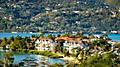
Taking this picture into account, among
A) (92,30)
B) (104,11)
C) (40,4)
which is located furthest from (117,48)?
(40,4)

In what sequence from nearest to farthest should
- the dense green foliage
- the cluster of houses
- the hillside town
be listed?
1. the hillside town
2. the cluster of houses
3. the dense green foliage

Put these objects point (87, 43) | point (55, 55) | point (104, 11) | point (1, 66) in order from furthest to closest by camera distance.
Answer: point (104, 11)
point (87, 43)
point (55, 55)
point (1, 66)

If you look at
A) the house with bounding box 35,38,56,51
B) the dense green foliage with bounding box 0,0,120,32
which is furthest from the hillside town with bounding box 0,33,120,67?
the dense green foliage with bounding box 0,0,120,32

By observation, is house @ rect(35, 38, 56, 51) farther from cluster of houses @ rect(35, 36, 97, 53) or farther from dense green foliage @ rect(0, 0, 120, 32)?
dense green foliage @ rect(0, 0, 120, 32)

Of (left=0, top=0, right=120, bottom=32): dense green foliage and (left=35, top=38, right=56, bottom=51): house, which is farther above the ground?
(left=35, top=38, right=56, bottom=51): house

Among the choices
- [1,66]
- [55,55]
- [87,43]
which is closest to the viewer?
[1,66]

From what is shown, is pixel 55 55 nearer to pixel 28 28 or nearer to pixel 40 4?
pixel 28 28

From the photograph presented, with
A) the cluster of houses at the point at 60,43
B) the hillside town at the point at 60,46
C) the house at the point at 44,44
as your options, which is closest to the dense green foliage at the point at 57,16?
the cluster of houses at the point at 60,43
